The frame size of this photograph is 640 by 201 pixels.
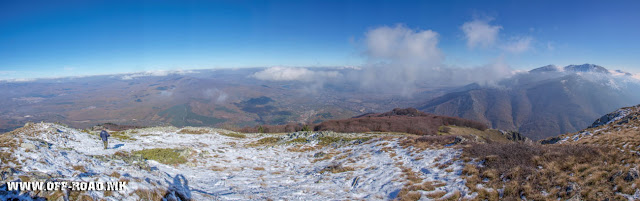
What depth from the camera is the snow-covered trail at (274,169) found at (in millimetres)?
11008

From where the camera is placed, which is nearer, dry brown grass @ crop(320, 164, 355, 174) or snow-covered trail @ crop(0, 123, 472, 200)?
snow-covered trail @ crop(0, 123, 472, 200)

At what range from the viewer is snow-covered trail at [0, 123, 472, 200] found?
1101 centimetres

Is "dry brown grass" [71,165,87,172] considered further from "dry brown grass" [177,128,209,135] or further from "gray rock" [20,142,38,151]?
"dry brown grass" [177,128,209,135]

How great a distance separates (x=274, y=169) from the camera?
19203mm

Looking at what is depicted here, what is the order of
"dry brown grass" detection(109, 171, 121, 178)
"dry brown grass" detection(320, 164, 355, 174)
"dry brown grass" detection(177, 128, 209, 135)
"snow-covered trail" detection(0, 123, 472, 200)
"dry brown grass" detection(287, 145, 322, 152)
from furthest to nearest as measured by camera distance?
"dry brown grass" detection(177, 128, 209, 135)
"dry brown grass" detection(287, 145, 322, 152)
"dry brown grass" detection(320, 164, 355, 174)
"snow-covered trail" detection(0, 123, 472, 200)
"dry brown grass" detection(109, 171, 121, 178)

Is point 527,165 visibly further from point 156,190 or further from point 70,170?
point 70,170

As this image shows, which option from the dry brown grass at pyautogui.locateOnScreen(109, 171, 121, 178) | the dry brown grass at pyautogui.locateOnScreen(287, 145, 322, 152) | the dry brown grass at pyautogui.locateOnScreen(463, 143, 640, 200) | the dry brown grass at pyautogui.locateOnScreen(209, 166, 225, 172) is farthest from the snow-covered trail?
the dry brown grass at pyautogui.locateOnScreen(463, 143, 640, 200)

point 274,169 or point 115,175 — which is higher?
point 115,175

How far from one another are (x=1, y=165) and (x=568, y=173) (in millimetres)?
23665

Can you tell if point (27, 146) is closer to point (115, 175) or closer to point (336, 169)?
point (115, 175)

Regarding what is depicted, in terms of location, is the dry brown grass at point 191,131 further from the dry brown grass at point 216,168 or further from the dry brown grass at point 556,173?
the dry brown grass at point 556,173

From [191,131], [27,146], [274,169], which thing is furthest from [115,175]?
[191,131]

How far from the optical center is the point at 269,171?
18.5m

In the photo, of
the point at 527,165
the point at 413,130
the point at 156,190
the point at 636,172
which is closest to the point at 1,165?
the point at 156,190
